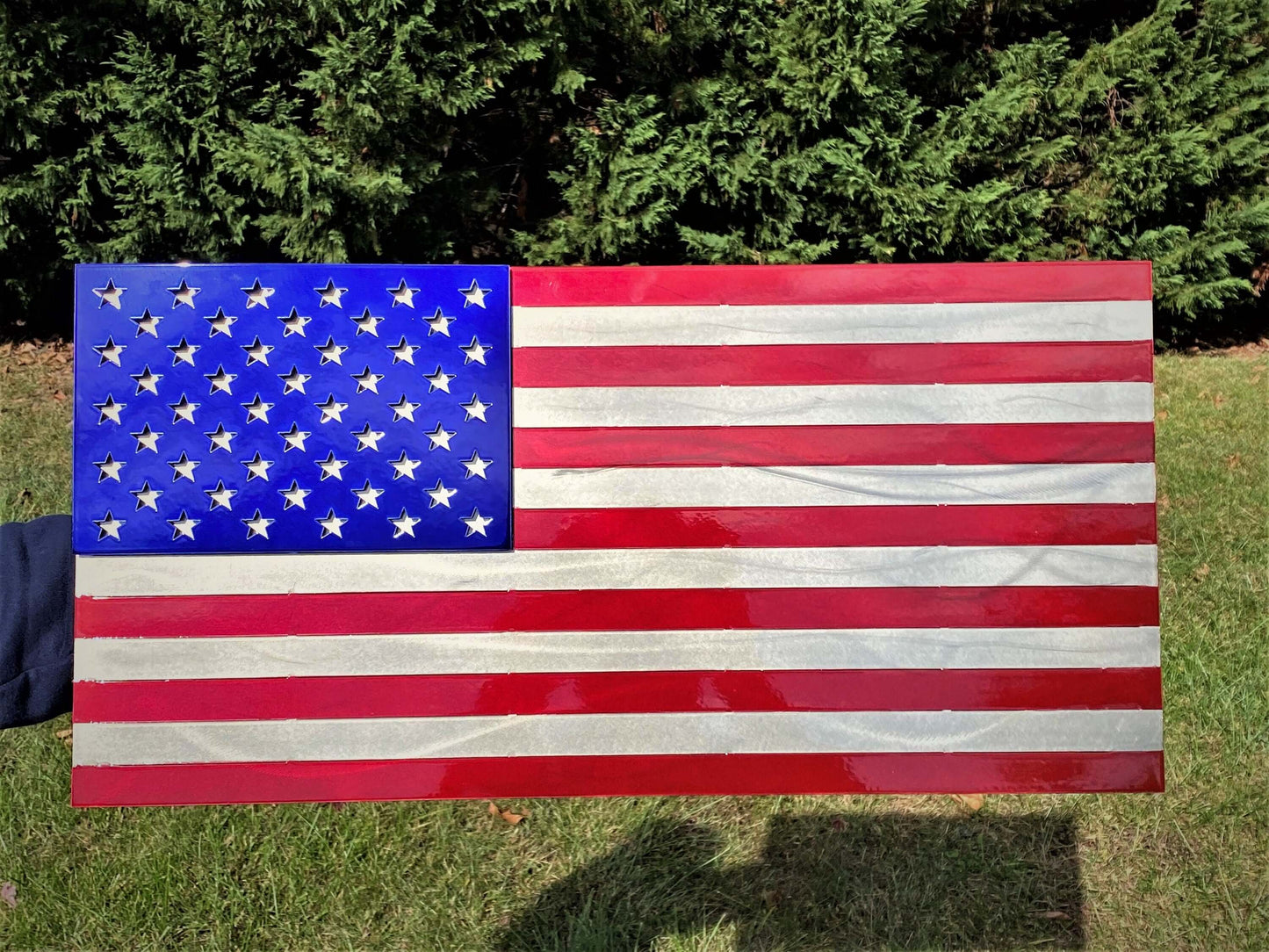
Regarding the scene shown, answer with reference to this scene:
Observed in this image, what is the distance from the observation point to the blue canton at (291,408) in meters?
2.55

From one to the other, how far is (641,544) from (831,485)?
24.2 inches

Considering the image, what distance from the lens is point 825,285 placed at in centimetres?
267

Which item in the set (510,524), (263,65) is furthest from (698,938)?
(263,65)

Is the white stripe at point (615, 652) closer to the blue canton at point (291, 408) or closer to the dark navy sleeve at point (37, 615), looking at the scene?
the dark navy sleeve at point (37, 615)

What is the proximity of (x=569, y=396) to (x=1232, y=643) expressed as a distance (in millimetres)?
3904

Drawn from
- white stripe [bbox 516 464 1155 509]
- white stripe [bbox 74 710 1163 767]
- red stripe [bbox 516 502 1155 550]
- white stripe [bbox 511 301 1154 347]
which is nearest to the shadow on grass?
white stripe [bbox 74 710 1163 767]

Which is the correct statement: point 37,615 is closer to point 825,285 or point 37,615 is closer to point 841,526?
point 841,526

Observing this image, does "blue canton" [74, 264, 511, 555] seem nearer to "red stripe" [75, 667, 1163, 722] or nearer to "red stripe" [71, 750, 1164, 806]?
"red stripe" [75, 667, 1163, 722]

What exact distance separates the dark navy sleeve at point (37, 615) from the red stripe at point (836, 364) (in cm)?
147

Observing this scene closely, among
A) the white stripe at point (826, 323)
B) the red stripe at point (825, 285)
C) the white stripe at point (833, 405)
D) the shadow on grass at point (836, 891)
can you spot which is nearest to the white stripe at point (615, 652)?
the white stripe at point (833, 405)

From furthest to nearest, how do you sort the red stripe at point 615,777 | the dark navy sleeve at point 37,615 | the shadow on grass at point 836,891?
the shadow on grass at point 836,891 → the red stripe at point 615,777 → the dark navy sleeve at point 37,615

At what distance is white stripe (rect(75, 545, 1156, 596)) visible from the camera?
261cm

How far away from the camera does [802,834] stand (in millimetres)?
3850

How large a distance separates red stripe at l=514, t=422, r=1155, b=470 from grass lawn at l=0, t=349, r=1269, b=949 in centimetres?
196
